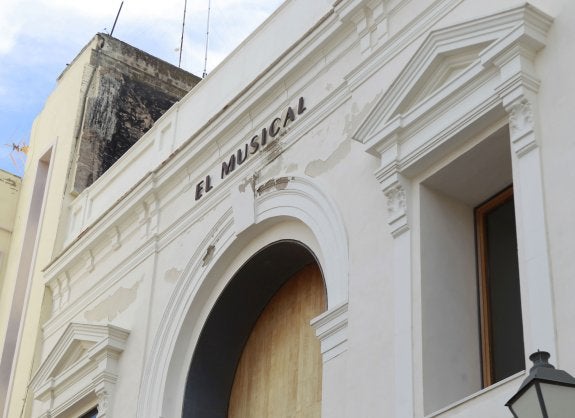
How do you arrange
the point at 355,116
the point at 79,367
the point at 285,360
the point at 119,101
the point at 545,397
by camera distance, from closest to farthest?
the point at 545,397 < the point at 355,116 < the point at 285,360 < the point at 79,367 < the point at 119,101

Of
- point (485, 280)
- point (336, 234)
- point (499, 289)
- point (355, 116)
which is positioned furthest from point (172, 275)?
point (499, 289)

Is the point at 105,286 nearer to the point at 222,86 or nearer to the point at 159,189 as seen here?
the point at 159,189

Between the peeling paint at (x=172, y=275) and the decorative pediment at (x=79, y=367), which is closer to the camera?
the peeling paint at (x=172, y=275)

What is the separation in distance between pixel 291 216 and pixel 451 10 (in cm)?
290

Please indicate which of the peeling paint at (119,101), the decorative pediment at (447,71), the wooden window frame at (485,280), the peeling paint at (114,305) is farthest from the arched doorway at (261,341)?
the peeling paint at (119,101)

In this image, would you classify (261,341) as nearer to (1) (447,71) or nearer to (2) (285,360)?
(2) (285,360)

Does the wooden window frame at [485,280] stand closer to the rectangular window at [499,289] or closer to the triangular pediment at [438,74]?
the rectangular window at [499,289]

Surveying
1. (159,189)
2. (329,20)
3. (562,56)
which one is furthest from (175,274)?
(562,56)

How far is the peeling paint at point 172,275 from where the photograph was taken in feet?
48.0

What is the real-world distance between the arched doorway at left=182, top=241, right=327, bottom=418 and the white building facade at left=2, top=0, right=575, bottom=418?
0.09ft

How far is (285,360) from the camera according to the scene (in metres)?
13.2

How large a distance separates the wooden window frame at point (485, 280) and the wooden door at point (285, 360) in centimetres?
253

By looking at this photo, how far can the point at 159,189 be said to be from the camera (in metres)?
15.6

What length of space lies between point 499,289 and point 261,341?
14.0 ft
